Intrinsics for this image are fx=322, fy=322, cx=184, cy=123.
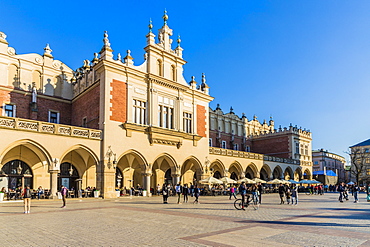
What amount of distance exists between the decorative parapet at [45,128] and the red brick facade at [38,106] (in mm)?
7375

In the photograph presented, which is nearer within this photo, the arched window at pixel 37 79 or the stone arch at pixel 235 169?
the arched window at pixel 37 79

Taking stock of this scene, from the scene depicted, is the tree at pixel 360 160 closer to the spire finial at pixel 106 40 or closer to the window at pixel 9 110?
the spire finial at pixel 106 40

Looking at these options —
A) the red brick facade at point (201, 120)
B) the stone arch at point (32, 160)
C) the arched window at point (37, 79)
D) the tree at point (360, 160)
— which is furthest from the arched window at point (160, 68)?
the tree at point (360, 160)

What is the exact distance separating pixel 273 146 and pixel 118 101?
32.4 meters

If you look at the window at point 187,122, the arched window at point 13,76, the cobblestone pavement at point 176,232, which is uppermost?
the arched window at point 13,76

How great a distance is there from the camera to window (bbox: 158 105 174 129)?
3125cm

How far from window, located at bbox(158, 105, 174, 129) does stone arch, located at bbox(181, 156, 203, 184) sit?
5012 mm

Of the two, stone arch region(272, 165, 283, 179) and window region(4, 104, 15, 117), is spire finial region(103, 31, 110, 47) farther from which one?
stone arch region(272, 165, 283, 179)

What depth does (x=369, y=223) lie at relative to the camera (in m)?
12.5

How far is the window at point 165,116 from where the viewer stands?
31.2 m

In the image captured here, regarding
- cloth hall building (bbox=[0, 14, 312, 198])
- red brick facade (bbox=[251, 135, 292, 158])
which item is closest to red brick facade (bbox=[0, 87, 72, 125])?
cloth hall building (bbox=[0, 14, 312, 198])

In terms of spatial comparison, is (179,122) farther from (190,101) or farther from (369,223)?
(369,223)

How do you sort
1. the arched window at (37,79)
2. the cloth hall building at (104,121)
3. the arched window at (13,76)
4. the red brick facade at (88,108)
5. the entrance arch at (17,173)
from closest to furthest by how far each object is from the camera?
1. the cloth hall building at (104,121)
2. the entrance arch at (17,173)
3. the red brick facade at (88,108)
4. the arched window at (13,76)
5. the arched window at (37,79)

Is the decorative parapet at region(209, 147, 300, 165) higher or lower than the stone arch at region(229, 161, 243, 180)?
higher
